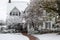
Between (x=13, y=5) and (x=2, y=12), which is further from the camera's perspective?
(x=13, y=5)

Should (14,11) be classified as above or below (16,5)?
below

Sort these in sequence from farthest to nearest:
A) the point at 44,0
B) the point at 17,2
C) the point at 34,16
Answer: the point at 17,2
the point at 34,16
the point at 44,0

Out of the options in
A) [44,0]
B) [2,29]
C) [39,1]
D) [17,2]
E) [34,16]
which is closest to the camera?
[44,0]

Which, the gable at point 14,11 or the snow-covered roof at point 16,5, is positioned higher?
the snow-covered roof at point 16,5

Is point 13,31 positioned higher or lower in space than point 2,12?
lower

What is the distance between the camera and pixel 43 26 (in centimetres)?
1991

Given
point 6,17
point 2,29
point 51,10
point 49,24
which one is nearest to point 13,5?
point 6,17

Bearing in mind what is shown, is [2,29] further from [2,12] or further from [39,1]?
[39,1]

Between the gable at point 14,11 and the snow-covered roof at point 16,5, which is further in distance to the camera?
the gable at point 14,11

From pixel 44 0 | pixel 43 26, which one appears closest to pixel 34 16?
pixel 43 26

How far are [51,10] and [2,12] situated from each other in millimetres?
6168

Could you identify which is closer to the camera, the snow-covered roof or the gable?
the snow-covered roof

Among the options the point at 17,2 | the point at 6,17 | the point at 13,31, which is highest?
the point at 17,2

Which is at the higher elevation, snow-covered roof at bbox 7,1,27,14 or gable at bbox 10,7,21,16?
snow-covered roof at bbox 7,1,27,14
